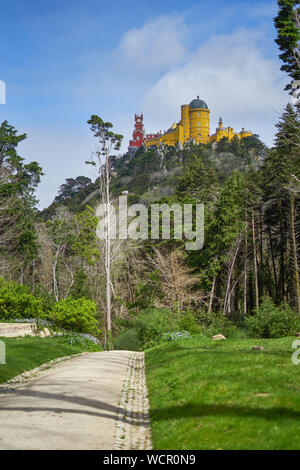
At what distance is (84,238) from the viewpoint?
4000cm

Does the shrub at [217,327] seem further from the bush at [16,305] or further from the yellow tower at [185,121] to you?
the yellow tower at [185,121]

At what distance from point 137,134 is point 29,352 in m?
164

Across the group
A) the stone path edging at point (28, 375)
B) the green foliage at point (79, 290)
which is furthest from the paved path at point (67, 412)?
the green foliage at point (79, 290)

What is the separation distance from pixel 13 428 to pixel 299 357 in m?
8.21

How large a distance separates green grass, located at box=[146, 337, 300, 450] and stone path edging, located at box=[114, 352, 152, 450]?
173 millimetres

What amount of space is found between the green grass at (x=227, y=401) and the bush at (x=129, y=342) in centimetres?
1266

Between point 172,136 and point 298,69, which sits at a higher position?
point 172,136

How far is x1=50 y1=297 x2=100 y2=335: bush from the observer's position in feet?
81.6

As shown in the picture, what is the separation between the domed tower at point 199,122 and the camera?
14488 cm

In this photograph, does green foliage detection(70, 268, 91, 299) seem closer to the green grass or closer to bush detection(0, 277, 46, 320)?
bush detection(0, 277, 46, 320)

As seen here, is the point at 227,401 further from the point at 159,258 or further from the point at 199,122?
the point at 199,122

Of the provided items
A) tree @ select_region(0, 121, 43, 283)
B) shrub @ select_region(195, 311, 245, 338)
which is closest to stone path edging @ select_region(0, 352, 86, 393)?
shrub @ select_region(195, 311, 245, 338)
